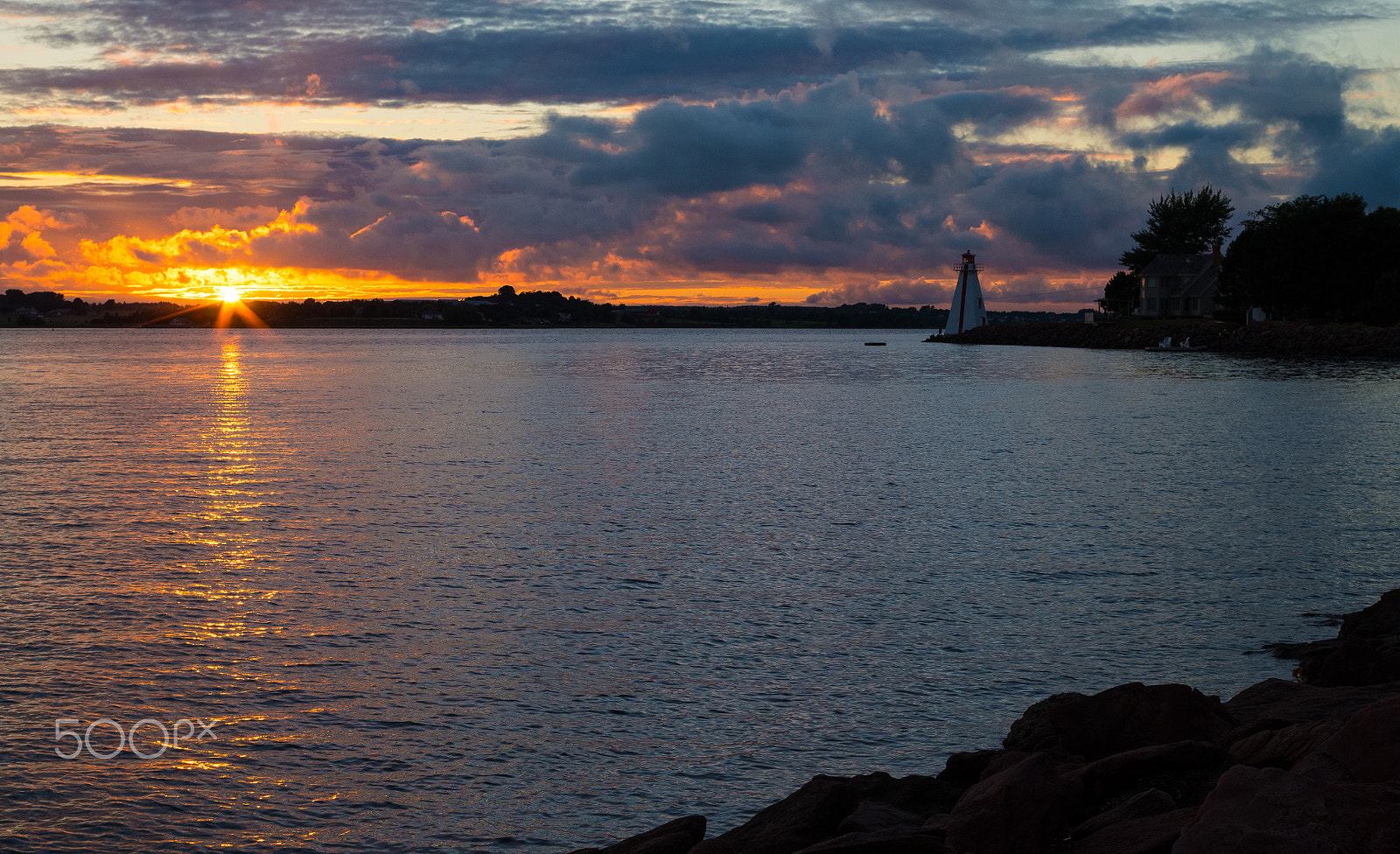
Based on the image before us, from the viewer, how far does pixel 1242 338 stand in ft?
351

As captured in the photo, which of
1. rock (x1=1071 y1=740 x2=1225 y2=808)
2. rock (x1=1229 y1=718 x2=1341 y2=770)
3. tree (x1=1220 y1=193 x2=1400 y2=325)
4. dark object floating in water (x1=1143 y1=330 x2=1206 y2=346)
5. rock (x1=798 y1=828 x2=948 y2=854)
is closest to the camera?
rock (x1=798 y1=828 x2=948 y2=854)

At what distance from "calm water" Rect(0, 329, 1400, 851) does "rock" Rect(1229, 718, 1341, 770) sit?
261 cm

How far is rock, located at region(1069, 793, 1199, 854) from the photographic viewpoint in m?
6.51

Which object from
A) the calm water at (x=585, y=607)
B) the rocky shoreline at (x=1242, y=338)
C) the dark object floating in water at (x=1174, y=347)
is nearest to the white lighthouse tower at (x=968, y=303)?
the rocky shoreline at (x=1242, y=338)

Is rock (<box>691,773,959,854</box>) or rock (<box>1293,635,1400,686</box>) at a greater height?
rock (<box>1293,635,1400,686</box>)

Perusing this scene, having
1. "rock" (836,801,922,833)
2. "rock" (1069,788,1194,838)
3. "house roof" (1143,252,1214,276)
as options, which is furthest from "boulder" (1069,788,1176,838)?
"house roof" (1143,252,1214,276)

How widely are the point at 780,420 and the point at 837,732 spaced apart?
36364mm

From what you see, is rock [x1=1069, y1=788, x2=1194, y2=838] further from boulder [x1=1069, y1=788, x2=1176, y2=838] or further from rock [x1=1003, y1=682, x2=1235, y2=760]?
rock [x1=1003, y1=682, x2=1235, y2=760]

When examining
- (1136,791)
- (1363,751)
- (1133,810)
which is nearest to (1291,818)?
(1133,810)

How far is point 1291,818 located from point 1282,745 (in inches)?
88.6

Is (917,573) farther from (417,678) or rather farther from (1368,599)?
(417,678)

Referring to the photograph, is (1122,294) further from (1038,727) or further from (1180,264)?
(1038,727)

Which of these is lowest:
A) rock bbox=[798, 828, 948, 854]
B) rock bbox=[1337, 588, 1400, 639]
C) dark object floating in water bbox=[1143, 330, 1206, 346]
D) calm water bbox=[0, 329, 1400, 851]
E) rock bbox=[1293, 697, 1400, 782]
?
calm water bbox=[0, 329, 1400, 851]

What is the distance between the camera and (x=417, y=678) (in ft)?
39.3
